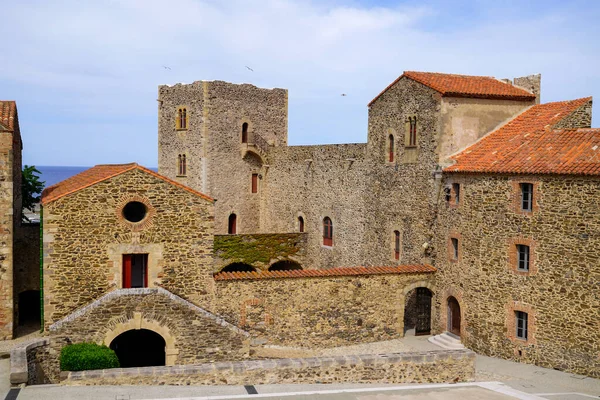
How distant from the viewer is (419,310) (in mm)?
25328

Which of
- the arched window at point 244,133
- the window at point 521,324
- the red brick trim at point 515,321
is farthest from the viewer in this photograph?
the arched window at point 244,133

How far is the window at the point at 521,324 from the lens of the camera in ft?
66.2

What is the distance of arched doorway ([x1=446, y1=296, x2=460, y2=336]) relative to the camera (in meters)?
23.1

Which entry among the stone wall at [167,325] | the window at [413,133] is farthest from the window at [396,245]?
the stone wall at [167,325]

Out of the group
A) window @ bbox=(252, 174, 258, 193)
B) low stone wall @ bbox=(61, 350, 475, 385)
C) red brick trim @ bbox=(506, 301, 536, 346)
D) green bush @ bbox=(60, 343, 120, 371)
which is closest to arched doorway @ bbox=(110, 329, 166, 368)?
green bush @ bbox=(60, 343, 120, 371)

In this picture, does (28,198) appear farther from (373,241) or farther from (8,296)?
(373,241)

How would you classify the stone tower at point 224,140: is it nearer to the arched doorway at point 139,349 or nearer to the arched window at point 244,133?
the arched window at point 244,133

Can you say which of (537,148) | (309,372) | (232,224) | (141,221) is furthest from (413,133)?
(232,224)

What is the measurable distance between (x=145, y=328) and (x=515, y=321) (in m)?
11.3

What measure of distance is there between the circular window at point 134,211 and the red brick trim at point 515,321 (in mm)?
11884

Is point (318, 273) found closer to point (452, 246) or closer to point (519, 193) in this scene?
Result: point (452, 246)

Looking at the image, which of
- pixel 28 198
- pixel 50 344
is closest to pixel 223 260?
pixel 28 198

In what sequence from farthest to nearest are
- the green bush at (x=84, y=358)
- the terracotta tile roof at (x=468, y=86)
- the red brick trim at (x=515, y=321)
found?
the terracotta tile roof at (x=468, y=86)
the red brick trim at (x=515, y=321)
the green bush at (x=84, y=358)

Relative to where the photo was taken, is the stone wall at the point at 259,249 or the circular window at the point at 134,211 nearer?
the circular window at the point at 134,211
